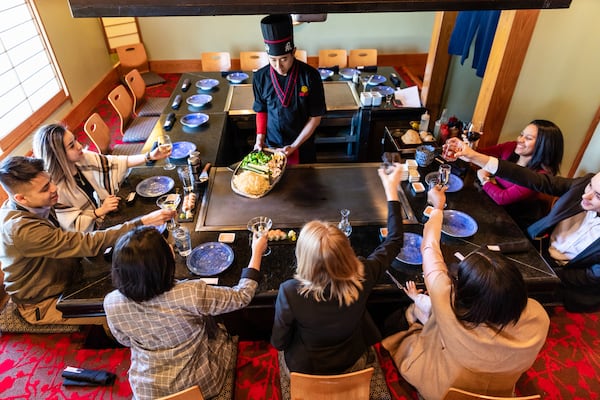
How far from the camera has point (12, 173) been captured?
1.95m

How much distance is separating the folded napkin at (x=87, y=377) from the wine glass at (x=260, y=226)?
→ 1179 mm

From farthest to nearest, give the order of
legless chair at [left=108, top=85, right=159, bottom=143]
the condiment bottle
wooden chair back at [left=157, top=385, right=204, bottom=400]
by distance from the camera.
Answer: legless chair at [left=108, top=85, right=159, bottom=143] < the condiment bottle < wooden chair back at [left=157, top=385, right=204, bottom=400]

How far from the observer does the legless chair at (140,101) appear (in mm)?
4266

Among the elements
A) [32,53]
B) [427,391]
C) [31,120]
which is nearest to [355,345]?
[427,391]

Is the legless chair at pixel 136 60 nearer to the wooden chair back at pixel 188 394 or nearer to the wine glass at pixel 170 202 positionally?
the wine glass at pixel 170 202

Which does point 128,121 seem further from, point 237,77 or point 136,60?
point 136,60

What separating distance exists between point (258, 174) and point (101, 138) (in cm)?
180

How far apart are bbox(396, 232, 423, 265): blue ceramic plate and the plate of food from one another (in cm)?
97

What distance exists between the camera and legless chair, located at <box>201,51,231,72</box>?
193 inches

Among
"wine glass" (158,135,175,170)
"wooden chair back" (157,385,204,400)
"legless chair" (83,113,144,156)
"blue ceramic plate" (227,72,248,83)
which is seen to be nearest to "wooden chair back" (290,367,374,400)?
"wooden chair back" (157,385,204,400)

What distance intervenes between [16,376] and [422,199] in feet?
9.01

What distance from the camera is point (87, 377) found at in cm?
220

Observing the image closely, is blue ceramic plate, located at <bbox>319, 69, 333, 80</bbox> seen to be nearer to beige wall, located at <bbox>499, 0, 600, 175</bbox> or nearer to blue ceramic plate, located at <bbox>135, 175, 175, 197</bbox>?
beige wall, located at <bbox>499, 0, 600, 175</bbox>

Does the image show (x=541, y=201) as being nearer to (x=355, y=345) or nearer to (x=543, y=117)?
(x=543, y=117)
